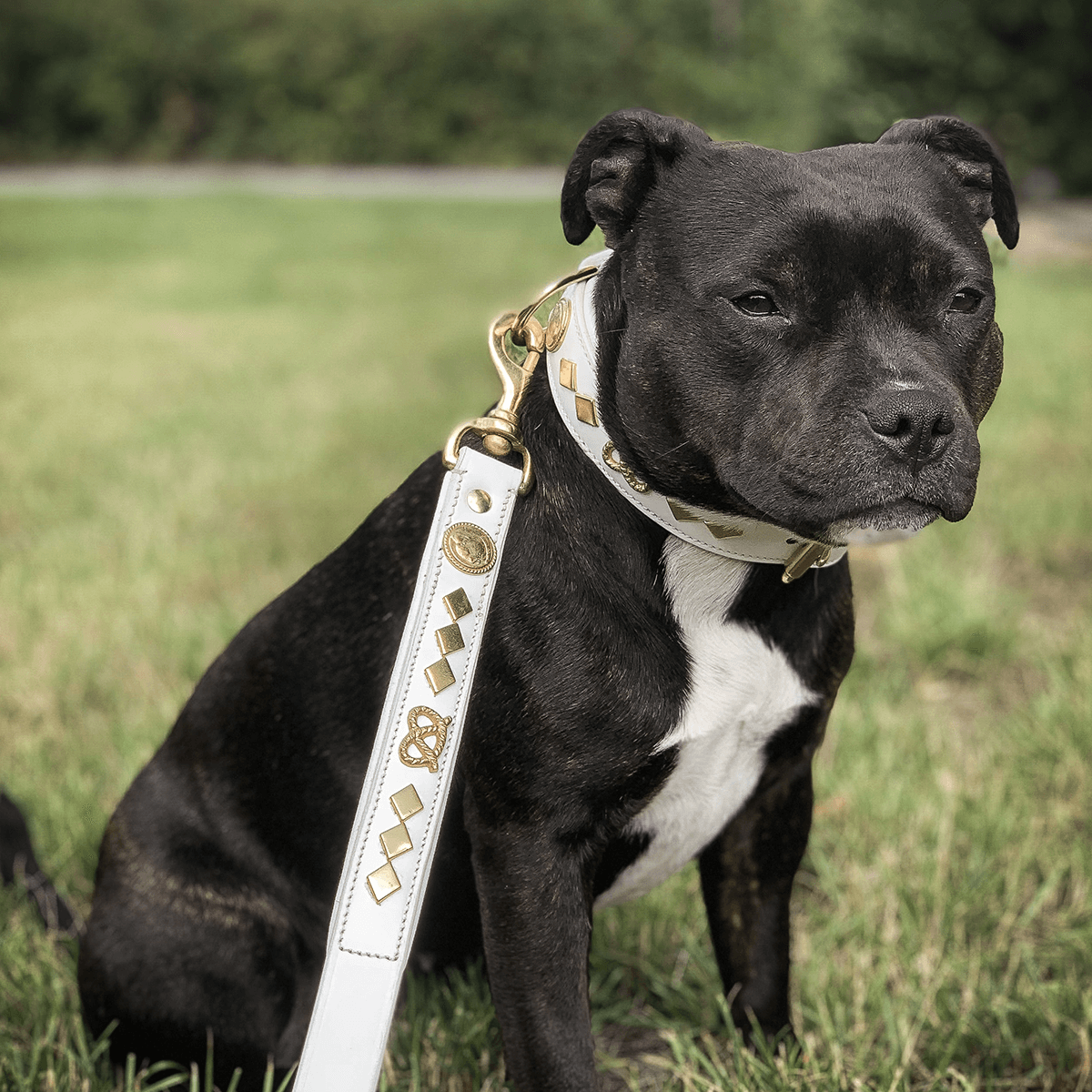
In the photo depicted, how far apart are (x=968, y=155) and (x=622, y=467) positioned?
2.53 ft

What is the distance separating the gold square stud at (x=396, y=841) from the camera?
5.30ft

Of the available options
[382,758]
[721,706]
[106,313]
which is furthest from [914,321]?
[106,313]

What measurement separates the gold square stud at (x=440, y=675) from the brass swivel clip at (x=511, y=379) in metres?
0.28

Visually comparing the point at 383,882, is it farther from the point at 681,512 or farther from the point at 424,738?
the point at 681,512

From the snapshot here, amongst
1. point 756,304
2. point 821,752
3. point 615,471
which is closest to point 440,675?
point 615,471

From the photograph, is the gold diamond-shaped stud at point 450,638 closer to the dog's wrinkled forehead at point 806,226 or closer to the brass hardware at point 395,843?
the brass hardware at point 395,843

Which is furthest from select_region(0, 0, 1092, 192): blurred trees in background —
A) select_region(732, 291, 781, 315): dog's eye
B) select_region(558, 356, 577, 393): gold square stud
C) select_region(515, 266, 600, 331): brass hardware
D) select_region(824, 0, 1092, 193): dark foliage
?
select_region(732, 291, 781, 315): dog's eye

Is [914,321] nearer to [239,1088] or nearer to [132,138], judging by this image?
[239,1088]

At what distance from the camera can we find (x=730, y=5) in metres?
23.2

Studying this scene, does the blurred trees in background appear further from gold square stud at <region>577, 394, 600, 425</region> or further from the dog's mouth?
the dog's mouth

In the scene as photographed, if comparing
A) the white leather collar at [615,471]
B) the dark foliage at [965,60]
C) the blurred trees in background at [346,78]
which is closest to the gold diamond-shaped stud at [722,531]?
the white leather collar at [615,471]

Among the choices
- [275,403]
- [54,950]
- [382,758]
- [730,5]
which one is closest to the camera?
[382,758]

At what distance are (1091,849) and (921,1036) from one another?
0.78 m

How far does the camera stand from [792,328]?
1.61 meters
